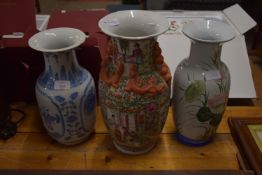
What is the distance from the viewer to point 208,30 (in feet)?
2.21

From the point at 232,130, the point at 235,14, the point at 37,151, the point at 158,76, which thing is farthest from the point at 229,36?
the point at 235,14

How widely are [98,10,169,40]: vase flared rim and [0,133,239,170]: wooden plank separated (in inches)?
11.8

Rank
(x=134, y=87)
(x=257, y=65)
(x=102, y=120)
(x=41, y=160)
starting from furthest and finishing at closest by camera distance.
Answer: (x=257, y=65), (x=102, y=120), (x=41, y=160), (x=134, y=87)

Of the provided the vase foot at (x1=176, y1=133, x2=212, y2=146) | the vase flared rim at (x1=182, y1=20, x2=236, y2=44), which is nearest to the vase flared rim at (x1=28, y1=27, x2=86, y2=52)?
the vase flared rim at (x1=182, y1=20, x2=236, y2=44)

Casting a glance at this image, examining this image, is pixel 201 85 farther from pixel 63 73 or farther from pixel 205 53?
pixel 63 73

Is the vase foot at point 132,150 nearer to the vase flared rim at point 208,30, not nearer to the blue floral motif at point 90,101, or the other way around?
the blue floral motif at point 90,101

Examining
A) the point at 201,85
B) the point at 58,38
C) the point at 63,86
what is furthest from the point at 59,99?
the point at 201,85

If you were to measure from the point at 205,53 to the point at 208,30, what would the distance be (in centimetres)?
6

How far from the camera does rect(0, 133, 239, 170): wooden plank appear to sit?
731mm

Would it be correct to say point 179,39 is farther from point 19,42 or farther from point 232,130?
point 19,42

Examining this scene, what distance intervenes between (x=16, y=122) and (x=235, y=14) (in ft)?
3.03

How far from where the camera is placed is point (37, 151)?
77cm

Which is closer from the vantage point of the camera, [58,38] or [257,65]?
[58,38]

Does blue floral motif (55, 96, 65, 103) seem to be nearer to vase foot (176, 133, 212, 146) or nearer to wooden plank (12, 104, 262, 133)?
wooden plank (12, 104, 262, 133)
